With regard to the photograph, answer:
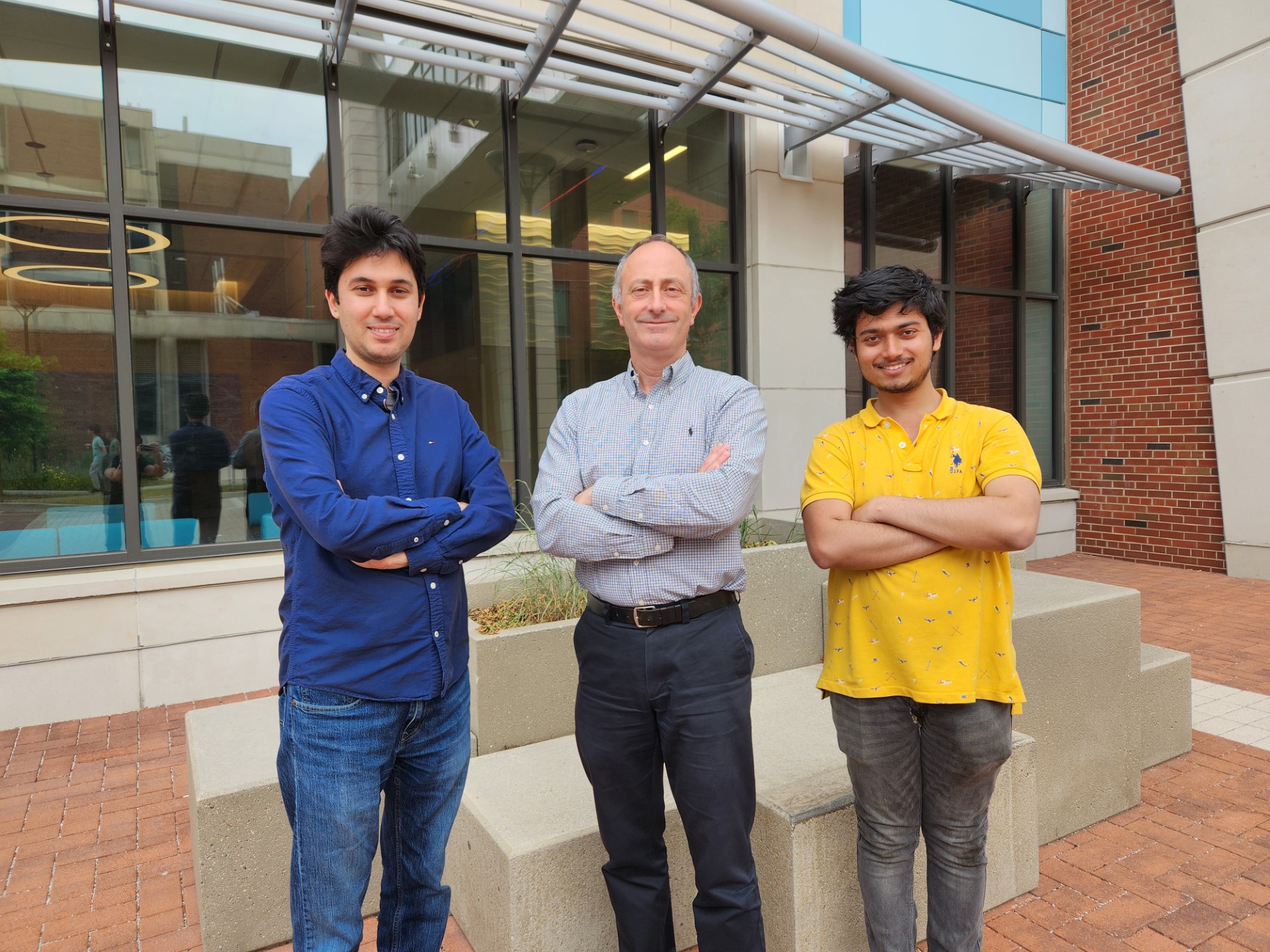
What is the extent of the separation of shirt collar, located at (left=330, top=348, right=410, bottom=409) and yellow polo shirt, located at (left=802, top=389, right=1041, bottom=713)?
114cm

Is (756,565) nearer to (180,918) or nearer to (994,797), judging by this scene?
(994,797)

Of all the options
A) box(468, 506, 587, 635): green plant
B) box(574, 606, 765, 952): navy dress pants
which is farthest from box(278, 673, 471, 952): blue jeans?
box(468, 506, 587, 635): green plant

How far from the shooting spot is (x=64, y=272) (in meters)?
5.18

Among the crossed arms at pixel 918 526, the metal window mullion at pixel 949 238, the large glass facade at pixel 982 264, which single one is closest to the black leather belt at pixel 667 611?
the crossed arms at pixel 918 526

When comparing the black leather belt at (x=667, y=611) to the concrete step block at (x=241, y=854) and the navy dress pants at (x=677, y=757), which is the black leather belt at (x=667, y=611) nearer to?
the navy dress pants at (x=677, y=757)

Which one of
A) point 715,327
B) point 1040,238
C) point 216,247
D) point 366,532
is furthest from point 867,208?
point 366,532

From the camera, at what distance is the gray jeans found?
1979 millimetres

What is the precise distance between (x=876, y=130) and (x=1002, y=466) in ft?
20.9

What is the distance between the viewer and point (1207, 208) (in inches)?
324

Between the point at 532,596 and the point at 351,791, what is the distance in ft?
6.05

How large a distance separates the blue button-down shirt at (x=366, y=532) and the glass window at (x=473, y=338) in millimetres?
4434

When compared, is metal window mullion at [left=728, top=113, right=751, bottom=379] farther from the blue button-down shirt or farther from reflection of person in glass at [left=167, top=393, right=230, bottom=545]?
the blue button-down shirt

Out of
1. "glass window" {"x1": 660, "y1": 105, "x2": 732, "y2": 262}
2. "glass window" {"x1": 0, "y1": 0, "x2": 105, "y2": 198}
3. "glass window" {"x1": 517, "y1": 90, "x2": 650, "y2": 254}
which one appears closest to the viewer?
"glass window" {"x1": 0, "y1": 0, "x2": 105, "y2": 198}

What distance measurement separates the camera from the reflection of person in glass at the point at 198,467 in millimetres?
5504
